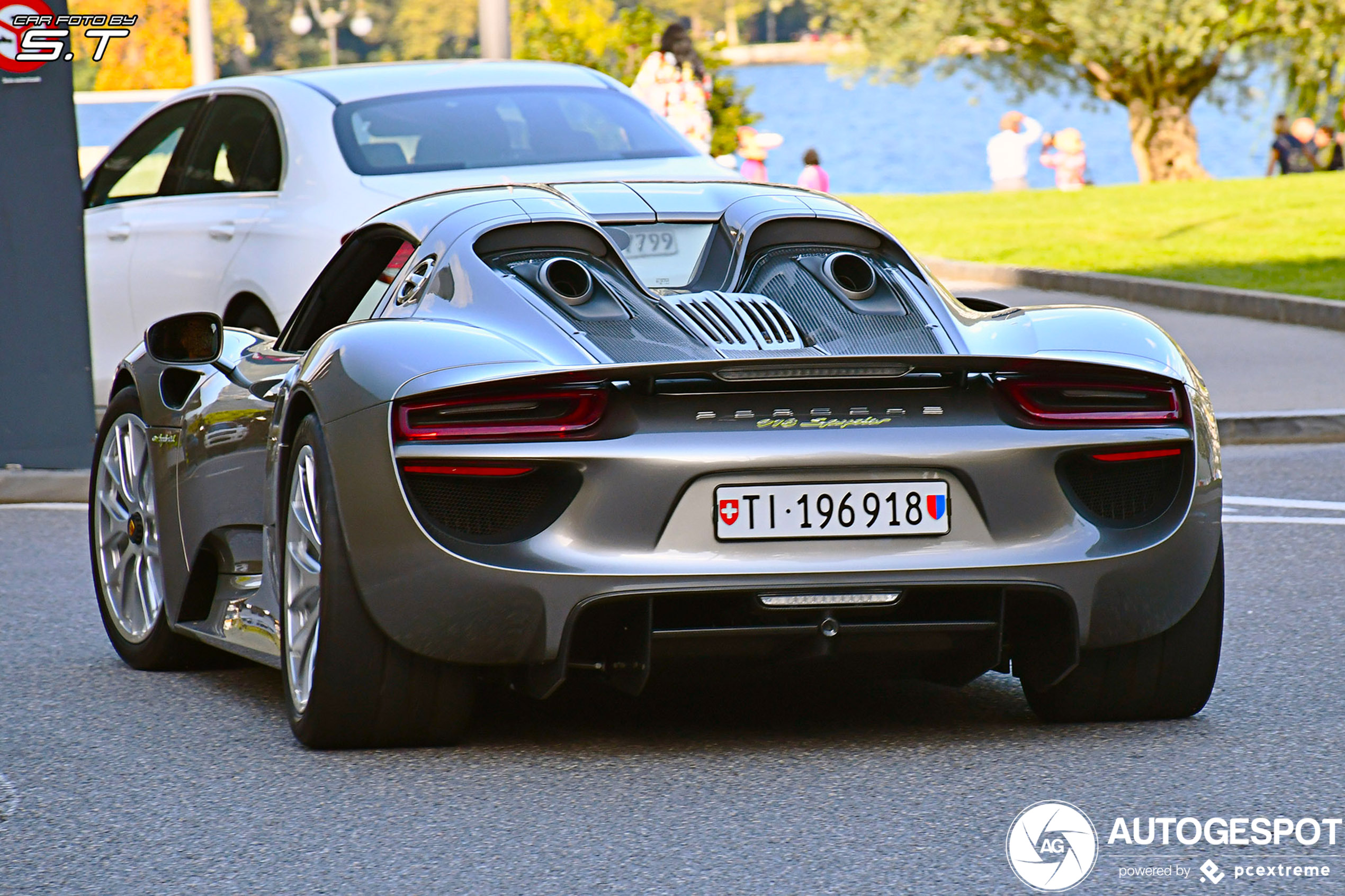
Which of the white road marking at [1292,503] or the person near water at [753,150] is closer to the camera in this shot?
the white road marking at [1292,503]

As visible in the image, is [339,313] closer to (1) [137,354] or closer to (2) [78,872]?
(1) [137,354]

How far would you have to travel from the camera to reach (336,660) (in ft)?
15.2

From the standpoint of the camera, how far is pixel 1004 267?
1944cm

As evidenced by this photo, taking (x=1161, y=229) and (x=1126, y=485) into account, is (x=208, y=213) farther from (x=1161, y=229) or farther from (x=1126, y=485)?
(x=1161, y=229)

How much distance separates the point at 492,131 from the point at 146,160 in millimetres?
2767

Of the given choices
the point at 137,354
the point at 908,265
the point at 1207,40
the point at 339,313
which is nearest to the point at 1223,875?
the point at 908,265

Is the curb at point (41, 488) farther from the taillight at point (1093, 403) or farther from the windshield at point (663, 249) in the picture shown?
the taillight at point (1093, 403)

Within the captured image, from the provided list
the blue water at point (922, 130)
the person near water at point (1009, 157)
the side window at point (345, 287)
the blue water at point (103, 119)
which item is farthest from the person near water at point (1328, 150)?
the side window at point (345, 287)

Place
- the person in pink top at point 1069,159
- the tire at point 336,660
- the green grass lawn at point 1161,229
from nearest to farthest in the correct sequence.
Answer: the tire at point 336,660, the green grass lawn at point 1161,229, the person in pink top at point 1069,159

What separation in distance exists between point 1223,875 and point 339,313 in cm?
279

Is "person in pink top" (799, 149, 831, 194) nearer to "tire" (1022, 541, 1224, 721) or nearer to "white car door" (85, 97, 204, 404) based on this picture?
"white car door" (85, 97, 204, 404)

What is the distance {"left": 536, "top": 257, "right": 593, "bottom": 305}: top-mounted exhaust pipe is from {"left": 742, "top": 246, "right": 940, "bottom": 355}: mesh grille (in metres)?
0.39

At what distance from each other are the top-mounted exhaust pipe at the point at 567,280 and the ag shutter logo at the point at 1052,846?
1456 mm

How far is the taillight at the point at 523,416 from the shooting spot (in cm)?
444
